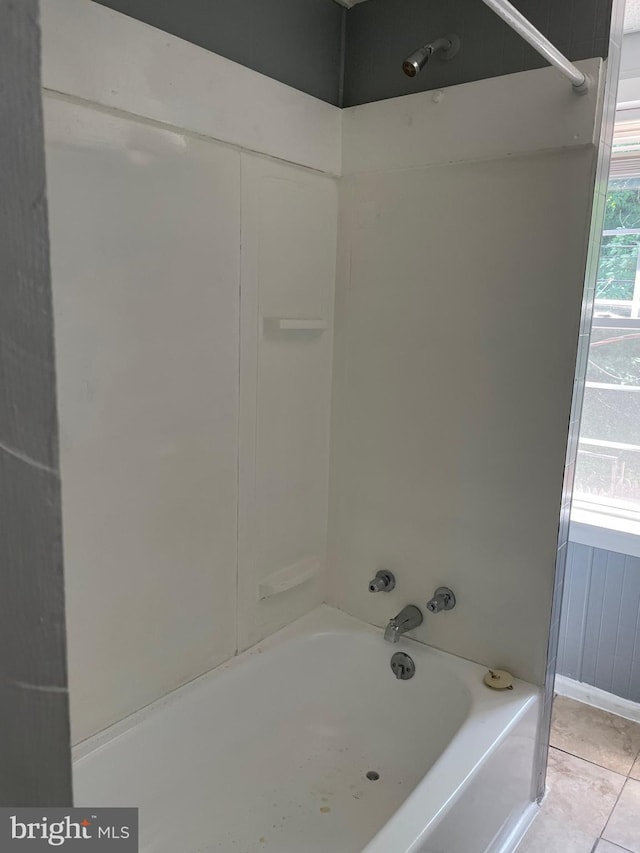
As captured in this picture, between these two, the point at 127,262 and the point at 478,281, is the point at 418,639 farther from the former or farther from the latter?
the point at 127,262

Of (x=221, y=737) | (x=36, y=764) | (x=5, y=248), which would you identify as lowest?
(x=221, y=737)

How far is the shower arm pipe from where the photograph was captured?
124cm

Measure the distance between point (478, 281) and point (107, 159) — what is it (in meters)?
1.02

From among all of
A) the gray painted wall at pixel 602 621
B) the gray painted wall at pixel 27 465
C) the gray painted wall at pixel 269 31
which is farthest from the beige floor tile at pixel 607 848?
the gray painted wall at pixel 269 31

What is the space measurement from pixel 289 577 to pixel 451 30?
5.52ft

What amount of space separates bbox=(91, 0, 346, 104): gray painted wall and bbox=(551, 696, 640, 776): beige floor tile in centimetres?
224

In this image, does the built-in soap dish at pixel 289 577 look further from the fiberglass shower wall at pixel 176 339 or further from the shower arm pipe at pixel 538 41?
the shower arm pipe at pixel 538 41

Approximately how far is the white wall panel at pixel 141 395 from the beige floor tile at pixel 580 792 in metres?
1.13

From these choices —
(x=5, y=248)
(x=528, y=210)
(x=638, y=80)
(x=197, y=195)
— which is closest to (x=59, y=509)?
(x=5, y=248)

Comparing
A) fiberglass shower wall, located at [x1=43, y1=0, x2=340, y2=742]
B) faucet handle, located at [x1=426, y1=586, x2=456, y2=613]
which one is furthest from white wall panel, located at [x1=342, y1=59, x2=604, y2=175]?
faucet handle, located at [x1=426, y1=586, x2=456, y2=613]

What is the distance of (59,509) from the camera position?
39 centimetres

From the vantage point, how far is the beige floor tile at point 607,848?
1825 mm

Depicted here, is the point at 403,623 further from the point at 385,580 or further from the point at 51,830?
the point at 51,830

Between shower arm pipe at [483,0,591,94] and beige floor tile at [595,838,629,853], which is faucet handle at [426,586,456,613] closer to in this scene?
beige floor tile at [595,838,629,853]
